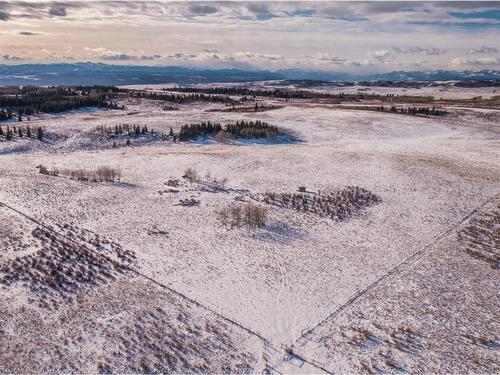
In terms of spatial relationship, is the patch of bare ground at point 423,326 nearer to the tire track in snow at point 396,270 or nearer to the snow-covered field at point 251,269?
the snow-covered field at point 251,269

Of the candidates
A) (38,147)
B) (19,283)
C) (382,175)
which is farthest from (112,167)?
(382,175)

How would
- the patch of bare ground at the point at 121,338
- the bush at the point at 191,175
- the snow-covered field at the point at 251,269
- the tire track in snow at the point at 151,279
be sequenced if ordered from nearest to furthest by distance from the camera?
1. the patch of bare ground at the point at 121,338
2. the snow-covered field at the point at 251,269
3. the tire track in snow at the point at 151,279
4. the bush at the point at 191,175

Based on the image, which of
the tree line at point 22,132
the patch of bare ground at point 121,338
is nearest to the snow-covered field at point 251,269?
the patch of bare ground at point 121,338

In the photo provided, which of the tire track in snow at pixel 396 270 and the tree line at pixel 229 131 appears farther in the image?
the tree line at pixel 229 131

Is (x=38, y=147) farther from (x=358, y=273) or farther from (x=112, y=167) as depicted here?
(x=358, y=273)

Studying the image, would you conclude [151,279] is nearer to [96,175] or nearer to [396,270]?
[396,270]

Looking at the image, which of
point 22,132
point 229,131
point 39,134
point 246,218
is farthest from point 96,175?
point 22,132
